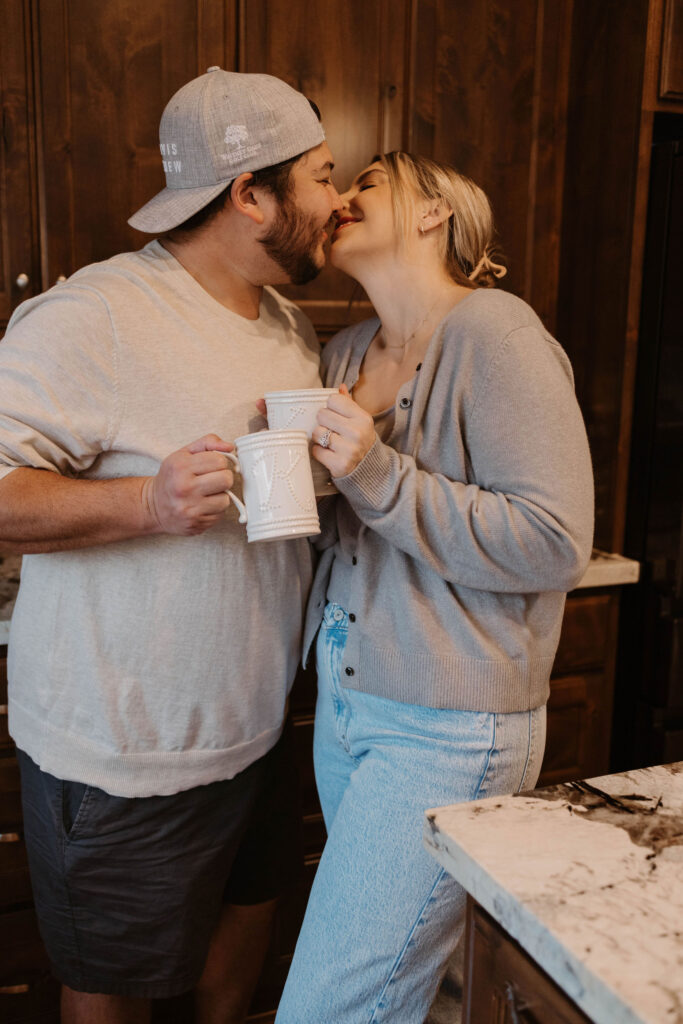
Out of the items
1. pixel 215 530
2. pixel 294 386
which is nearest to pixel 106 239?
pixel 294 386

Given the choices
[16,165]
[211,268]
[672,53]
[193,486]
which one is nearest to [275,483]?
[193,486]

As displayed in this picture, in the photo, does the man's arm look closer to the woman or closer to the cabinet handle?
the woman

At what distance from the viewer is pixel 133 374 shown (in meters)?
1.20

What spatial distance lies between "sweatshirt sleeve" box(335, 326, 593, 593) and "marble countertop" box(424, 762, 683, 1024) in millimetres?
351

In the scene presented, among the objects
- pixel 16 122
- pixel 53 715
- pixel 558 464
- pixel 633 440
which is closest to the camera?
pixel 558 464

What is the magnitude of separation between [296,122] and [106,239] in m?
0.56

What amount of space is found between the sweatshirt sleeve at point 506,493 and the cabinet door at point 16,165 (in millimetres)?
905

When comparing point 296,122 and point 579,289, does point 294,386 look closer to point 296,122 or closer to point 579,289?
point 296,122

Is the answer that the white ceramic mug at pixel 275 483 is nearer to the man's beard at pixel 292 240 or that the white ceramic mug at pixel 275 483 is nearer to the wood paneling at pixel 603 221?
the man's beard at pixel 292 240

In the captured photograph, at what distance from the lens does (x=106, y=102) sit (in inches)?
65.7

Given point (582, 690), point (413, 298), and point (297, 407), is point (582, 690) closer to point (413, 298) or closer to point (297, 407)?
point (413, 298)

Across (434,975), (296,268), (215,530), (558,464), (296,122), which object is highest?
(296,122)

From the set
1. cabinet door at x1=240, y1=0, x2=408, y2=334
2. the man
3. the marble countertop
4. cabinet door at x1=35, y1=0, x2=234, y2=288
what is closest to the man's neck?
the man

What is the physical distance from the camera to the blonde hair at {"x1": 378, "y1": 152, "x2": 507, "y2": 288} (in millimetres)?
1332
